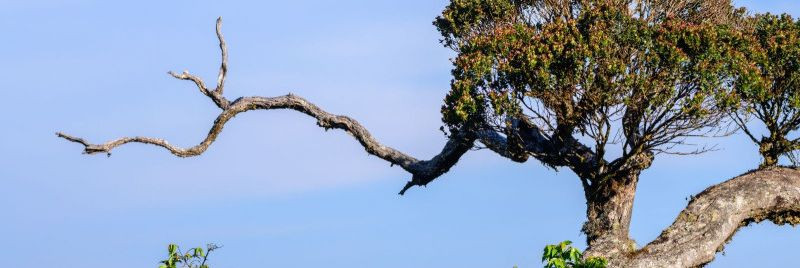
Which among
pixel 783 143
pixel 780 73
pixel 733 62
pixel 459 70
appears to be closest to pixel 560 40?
pixel 459 70

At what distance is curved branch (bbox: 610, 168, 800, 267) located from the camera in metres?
26.8

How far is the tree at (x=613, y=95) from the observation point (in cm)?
2491

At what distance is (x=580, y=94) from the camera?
82.9 feet

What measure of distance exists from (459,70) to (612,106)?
3.96m

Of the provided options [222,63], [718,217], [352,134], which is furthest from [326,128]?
[718,217]

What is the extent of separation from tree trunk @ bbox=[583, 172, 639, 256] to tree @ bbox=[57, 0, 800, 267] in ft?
0.10

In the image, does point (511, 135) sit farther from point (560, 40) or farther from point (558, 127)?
point (560, 40)

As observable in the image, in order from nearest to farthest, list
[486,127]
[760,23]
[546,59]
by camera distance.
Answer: [546,59] → [486,127] → [760,23]

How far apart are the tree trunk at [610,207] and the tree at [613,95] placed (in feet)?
0.10

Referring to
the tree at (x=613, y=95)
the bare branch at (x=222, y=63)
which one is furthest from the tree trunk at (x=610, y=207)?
the bare branch at (x=222, y=63)

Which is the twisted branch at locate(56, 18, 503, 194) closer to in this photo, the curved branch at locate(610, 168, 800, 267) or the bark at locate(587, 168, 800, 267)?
the bark at locate(587, 168, 800, 267)

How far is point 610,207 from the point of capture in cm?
2895

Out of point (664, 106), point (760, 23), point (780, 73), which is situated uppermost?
point (760, 23)

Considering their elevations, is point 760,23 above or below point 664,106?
above
